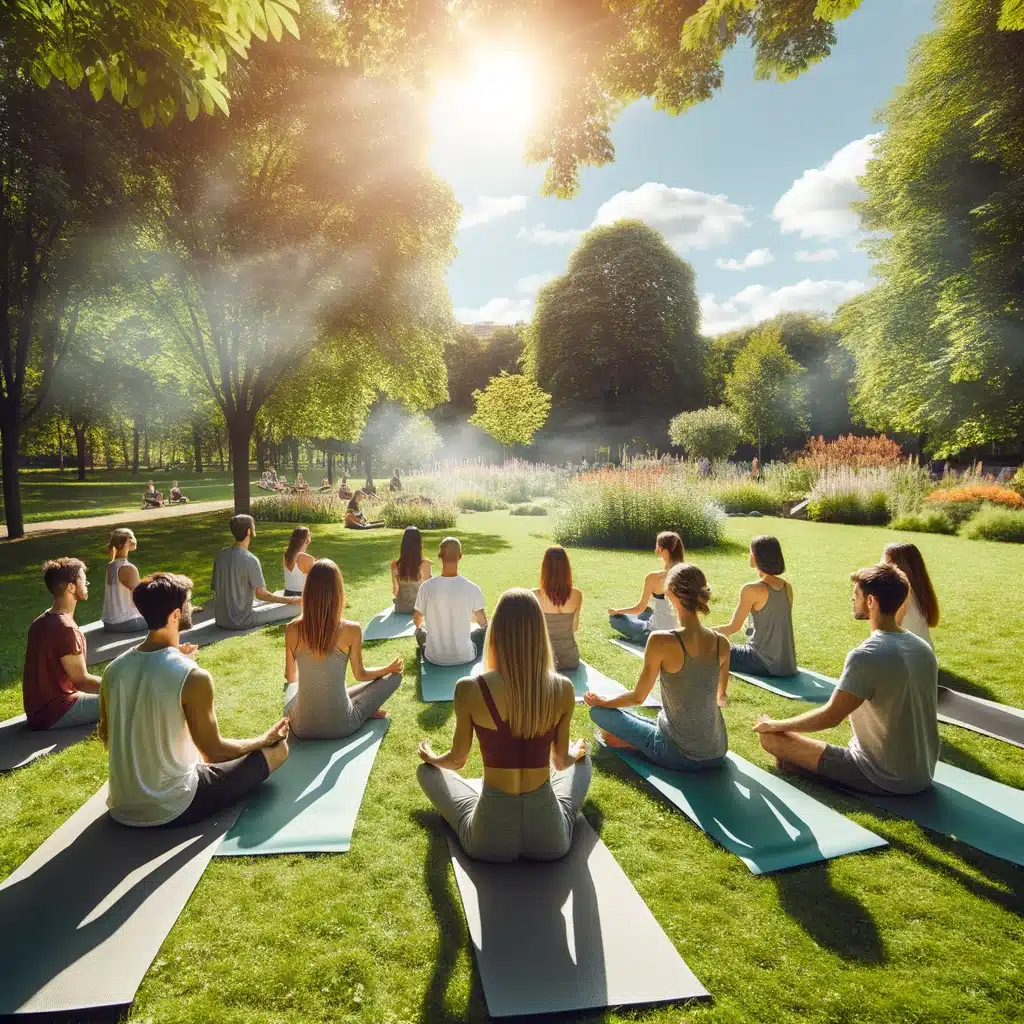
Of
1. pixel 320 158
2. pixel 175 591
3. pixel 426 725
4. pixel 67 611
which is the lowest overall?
pixel 426 725

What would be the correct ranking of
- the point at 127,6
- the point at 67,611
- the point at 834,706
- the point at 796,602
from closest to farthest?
the point at 834,706 < the point at 127,6 < the point at 67,611 < the point at 796,602

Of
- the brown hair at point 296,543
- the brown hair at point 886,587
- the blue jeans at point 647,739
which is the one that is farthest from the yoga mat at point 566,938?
the brown hair at point 296,543

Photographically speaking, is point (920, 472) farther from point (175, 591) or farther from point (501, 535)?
point (175, 591)

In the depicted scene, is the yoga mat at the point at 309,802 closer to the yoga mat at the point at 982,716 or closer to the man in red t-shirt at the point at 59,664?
the man in red t-shirt at the point at 59,664

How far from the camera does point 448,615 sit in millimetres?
6500

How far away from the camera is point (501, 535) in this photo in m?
16.9

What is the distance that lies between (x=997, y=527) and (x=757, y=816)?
15.5 m

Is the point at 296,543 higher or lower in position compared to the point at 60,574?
lower

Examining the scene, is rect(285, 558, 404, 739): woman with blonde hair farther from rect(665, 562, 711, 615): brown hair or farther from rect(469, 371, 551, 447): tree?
rect(469, 371, 551, 447): tree

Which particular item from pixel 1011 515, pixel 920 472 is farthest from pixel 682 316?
pixel 1011 515

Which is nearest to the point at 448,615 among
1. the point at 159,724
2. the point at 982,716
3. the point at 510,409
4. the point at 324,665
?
the point at 324,665

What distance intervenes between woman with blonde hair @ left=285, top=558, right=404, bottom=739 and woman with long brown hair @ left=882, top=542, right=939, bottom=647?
4.29 meters

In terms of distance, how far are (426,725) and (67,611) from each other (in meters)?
2.97

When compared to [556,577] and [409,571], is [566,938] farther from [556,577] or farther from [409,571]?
[409,571]
